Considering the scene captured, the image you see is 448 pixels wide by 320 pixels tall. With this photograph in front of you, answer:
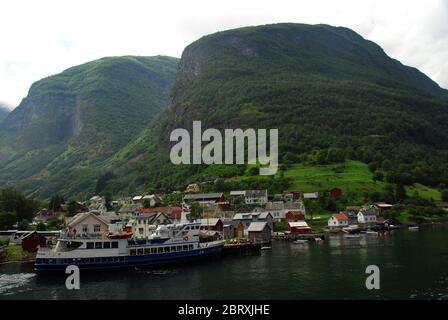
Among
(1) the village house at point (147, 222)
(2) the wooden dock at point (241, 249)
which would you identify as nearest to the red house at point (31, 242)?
(1) the village house at point (147, 222)

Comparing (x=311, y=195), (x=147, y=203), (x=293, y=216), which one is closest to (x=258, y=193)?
(x=311, y=195)

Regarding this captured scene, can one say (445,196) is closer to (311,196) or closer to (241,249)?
(311,196)

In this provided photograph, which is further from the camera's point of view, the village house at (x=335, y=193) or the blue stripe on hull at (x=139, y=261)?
the village house at (x=335, y=193)

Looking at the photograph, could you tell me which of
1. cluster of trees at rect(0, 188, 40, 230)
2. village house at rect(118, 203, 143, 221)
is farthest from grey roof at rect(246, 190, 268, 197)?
cluster of trees at rect(0, 188, 40, 230)

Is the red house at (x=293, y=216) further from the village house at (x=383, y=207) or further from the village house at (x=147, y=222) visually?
the village house at (x=147, y=222)

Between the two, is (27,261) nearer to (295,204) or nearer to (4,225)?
(4,225)

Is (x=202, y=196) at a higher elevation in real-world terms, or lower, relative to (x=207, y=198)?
higher

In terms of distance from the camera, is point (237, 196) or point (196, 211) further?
point (237, 196)
